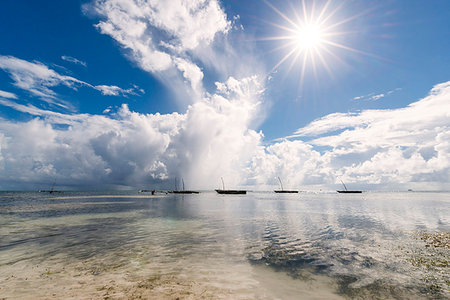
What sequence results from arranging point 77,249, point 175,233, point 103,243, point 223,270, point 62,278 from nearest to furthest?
point 62,278 < point 223,270 < point 77,249 < point 103,243 < point 175,233

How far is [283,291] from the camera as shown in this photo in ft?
29.2

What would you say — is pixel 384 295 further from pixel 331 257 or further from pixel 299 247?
pixel 299 247

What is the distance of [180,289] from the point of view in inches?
343

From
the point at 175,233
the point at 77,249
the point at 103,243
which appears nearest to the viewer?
the point at 77,249

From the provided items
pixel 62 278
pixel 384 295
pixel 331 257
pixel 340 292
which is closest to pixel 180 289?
pixel 62 278

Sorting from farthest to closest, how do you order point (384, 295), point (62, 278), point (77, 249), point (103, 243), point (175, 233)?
point (175, 233) → point (103, 243) → point (77, 249) → point (62, 278) → point (384, 295)

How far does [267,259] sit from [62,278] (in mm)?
11244

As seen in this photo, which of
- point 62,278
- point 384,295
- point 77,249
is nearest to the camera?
point 384,295

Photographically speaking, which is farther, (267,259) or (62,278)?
(267,259)

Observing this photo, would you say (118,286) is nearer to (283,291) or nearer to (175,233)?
(283,291)

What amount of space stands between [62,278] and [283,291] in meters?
10.5

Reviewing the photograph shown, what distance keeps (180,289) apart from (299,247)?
35.8 feet

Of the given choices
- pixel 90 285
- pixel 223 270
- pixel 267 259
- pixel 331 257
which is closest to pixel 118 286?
pixel 90 285

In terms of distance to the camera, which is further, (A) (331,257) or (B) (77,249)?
(B) (77,249)
